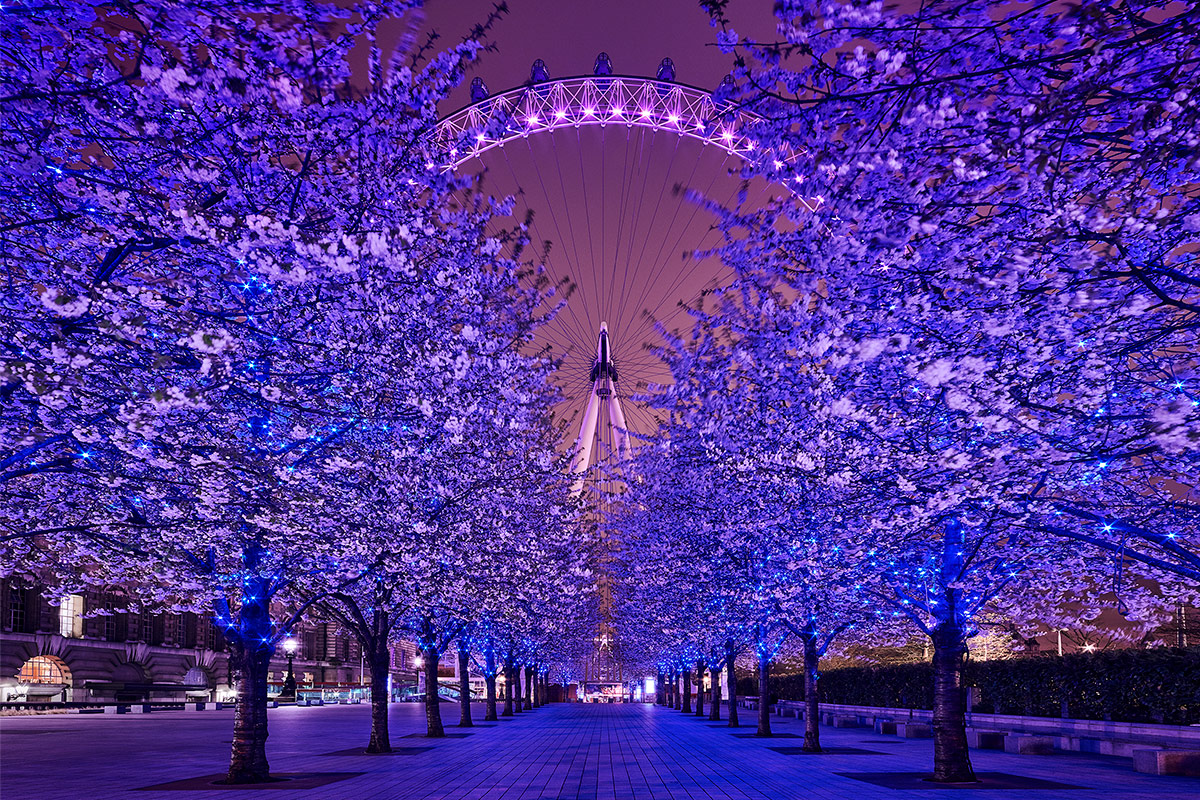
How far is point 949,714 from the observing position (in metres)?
18.7

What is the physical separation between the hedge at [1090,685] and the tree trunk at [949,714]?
9649 millimetres

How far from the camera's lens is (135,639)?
86.3 meters

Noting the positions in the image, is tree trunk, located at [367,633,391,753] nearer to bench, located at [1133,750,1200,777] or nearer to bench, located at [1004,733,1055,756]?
bench, located at [1004,733,1055,756]

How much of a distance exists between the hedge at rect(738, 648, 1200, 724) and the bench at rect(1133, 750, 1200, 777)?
5.48m

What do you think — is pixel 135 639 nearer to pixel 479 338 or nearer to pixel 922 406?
pixel 479 338

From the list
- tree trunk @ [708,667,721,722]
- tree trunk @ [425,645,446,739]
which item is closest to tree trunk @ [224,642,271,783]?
tree trunk @ [425,645,446,739]

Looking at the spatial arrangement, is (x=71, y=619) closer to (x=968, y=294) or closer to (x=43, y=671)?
(x=43, y=671)

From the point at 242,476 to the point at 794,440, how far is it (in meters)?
9.72

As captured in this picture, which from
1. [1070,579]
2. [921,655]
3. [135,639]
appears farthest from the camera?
[135,639]

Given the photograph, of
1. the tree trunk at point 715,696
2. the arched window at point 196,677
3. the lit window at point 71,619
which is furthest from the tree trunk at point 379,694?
the arched window at point 196,677

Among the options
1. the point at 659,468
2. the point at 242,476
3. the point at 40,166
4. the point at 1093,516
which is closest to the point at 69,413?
the point at 242,476

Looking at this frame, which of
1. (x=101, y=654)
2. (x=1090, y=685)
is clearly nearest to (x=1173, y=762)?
(x=1090, y=685)

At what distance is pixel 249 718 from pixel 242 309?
40.2 ft

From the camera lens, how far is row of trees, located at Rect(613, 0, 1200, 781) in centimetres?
765
